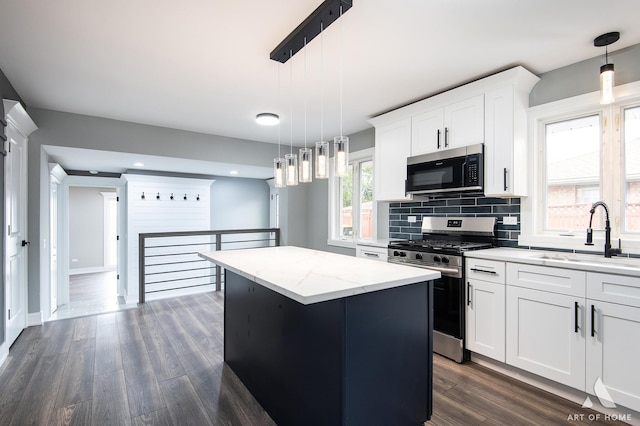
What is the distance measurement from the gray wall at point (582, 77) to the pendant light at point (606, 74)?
197 millimetres

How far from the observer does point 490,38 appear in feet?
7.04


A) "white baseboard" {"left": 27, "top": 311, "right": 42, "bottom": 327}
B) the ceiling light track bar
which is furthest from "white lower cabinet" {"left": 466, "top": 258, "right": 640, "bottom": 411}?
"white baseboard" {"left": 27, "top": 311, "right": 42, "bottom": 327}

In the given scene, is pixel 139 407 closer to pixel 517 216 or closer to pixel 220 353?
pixel 220 353

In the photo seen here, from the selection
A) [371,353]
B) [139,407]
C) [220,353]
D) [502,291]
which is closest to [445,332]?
[502,291]

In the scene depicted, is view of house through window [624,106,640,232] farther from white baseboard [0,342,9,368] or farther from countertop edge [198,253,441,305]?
white baseboard [0,342,9,368]

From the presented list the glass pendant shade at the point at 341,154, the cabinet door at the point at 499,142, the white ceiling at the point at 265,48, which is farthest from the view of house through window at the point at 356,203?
the glass pendant shade at the point at 341,154

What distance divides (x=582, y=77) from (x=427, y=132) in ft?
4.05

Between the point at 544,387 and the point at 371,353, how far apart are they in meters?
1.64

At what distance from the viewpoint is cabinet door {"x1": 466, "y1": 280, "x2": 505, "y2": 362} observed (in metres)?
2.43

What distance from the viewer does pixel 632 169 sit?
89.4 inches

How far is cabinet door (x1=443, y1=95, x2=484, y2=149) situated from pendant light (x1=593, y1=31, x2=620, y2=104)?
804 mm

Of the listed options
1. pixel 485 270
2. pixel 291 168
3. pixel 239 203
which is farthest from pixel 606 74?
pixel 239 203

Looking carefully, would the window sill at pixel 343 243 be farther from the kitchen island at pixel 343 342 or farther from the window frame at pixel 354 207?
the kitchen island at pixel 343 342

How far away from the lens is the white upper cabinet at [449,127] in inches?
110
